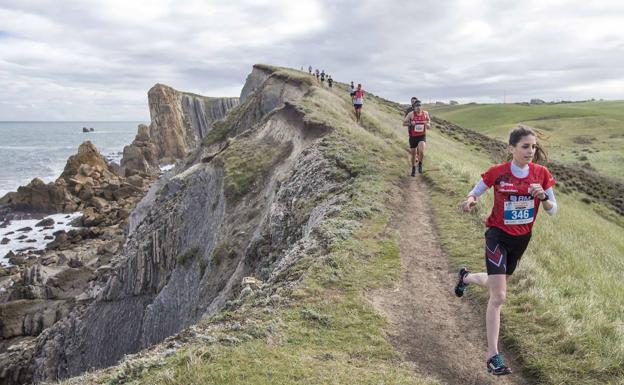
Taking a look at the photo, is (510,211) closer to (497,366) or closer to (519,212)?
(519,212)

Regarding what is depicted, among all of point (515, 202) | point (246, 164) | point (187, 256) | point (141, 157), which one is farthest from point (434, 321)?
point (141, 157)

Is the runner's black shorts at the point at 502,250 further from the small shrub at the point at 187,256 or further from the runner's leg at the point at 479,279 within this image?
the small shrub at the point at 187,256

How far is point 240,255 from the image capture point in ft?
66.8

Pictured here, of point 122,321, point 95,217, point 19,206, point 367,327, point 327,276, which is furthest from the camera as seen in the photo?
point 19,206

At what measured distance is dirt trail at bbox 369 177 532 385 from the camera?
7405mm

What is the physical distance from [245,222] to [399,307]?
14.6 meters

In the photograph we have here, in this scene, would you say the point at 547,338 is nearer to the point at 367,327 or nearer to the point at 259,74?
the point at 367,327

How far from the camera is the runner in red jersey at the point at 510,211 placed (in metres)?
7.13

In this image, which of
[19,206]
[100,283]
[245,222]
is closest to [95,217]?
[19,206]

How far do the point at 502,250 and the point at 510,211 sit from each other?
0.62 meters

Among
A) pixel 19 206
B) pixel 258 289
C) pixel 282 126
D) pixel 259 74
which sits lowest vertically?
pixel 19 206

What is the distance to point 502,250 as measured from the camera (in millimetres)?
7238

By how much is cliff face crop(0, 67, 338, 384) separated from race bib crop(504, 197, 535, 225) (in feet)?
28.3

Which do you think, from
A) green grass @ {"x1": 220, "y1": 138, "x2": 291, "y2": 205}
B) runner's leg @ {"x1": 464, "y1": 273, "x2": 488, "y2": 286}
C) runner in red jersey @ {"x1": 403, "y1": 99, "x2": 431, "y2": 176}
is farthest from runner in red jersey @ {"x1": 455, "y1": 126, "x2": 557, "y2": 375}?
green grass @ {"x1": 220, "y1": 138, "x2": 291, "y2": 205}
